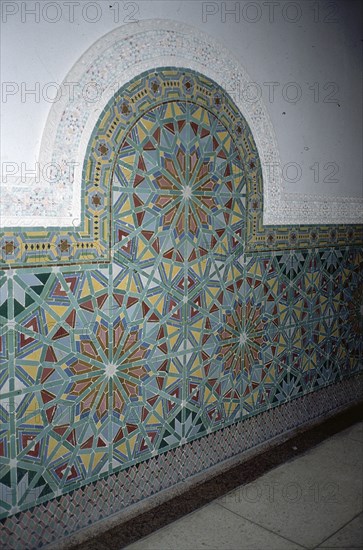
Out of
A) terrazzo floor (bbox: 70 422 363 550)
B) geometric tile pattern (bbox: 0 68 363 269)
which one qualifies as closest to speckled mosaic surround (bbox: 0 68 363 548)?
geometric tile pattern (bbox: 0 68 363 269)

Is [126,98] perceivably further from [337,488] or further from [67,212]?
[337,488]

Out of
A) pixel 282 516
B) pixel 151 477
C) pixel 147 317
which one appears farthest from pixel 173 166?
pixel 282 516

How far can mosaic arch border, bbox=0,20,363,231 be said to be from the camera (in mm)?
1753

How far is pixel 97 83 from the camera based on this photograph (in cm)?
189

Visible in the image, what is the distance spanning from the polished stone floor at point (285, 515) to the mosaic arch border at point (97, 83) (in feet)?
3.66

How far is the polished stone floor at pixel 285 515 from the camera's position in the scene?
77.2 inches

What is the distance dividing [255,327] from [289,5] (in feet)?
4.68

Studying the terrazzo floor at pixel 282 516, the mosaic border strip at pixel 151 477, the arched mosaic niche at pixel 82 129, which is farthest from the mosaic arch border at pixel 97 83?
the terrazzo floor at pixel 282 516

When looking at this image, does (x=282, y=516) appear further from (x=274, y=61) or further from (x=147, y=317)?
Answer: (x=274, y=61)

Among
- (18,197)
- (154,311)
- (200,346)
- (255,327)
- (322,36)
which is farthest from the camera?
(322,36)

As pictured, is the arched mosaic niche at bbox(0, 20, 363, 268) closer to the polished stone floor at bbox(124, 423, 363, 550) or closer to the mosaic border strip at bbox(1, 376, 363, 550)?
the mosaic border strip at bbox(1, 376, 363, 550)

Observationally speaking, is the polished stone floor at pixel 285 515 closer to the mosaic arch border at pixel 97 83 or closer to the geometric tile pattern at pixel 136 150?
the geometric tile pattern at pixel 136 150

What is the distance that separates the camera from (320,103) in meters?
2.81

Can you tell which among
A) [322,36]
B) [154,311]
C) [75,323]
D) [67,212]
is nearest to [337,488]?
[154,311]
